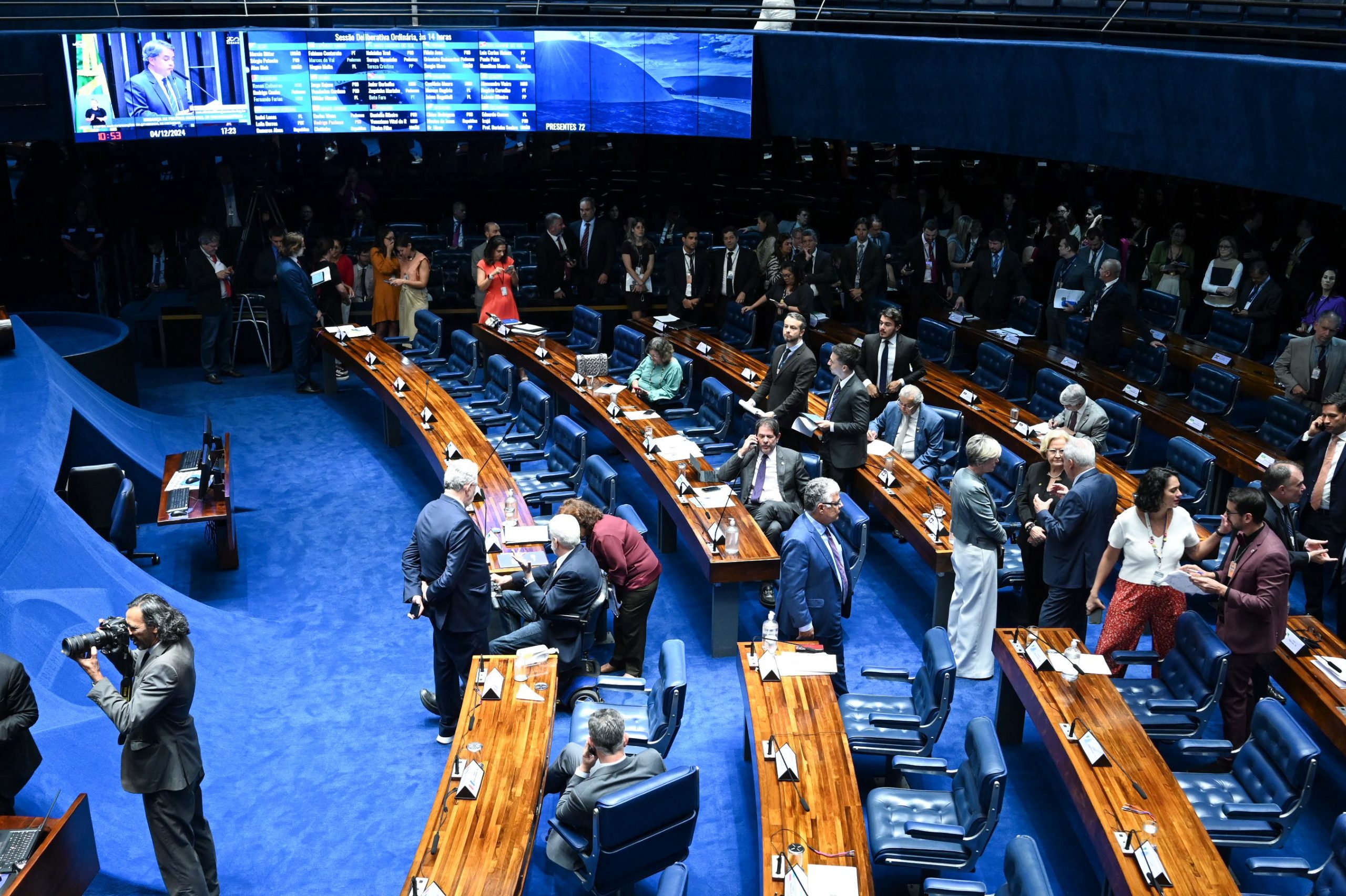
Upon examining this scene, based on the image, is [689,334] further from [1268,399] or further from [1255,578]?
[1255,578]

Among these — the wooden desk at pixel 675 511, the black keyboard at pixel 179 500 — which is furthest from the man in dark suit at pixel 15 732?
the wooden desk at pixel 675 511

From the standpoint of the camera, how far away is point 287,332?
581 inches

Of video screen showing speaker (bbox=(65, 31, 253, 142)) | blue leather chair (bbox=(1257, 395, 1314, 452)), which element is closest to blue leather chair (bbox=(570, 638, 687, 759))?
blue leather chair (bbox=(1257, 395, 1314, 452))

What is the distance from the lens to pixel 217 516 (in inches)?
359

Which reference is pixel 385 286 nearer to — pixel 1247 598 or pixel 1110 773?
pixel 1247 598

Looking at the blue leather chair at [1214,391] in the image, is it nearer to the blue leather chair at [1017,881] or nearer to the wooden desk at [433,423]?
the wooden desk at [433,423]

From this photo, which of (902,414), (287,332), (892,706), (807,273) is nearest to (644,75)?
(807,273)

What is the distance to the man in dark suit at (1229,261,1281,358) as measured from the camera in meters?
12.0

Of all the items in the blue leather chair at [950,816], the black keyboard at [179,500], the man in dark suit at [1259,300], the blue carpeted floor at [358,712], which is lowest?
the blue carpeted floor at [358,712]

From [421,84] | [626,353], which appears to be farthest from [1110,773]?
[421,84]

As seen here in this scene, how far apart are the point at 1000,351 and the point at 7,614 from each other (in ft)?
26.9

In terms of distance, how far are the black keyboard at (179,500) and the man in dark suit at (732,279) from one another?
19.6ft

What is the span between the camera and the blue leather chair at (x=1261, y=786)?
5.61m

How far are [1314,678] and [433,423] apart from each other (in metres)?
6.85
